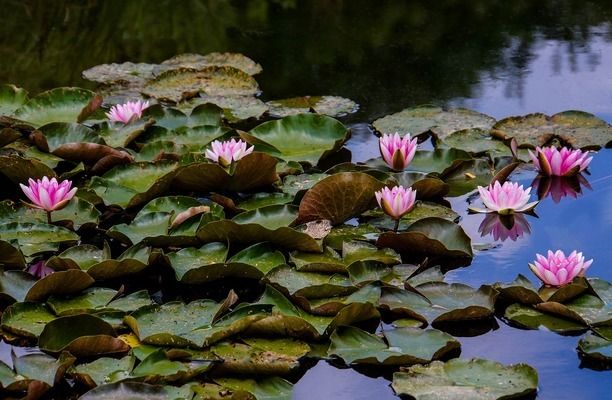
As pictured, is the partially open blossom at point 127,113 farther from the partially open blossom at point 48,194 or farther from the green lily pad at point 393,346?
the green lily pad at point 393,346

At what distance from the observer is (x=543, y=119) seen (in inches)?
141

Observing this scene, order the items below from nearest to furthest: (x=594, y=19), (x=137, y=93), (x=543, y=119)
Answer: (x=543, y=119), (x=137, y=93), (x=594, y=19)

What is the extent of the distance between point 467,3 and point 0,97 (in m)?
A: 2.78

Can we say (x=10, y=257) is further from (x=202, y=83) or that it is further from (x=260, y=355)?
(x=202, y=83)

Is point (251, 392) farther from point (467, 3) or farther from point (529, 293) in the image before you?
point (467, 3)

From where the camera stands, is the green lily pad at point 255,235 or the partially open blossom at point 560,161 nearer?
the green lily pad at point 255,235

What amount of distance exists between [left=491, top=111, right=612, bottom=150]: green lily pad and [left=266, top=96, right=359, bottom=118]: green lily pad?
67 cm

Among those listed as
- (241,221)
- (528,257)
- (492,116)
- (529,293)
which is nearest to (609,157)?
(492,116)

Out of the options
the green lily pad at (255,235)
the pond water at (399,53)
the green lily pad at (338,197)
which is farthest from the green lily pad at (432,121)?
the green lily pad at (255,235)

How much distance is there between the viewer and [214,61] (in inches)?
177

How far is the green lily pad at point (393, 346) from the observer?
2.15 meters

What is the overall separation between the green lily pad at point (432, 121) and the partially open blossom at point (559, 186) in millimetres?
460

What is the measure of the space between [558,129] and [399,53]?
4.36ft

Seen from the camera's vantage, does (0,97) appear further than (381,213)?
Yes
